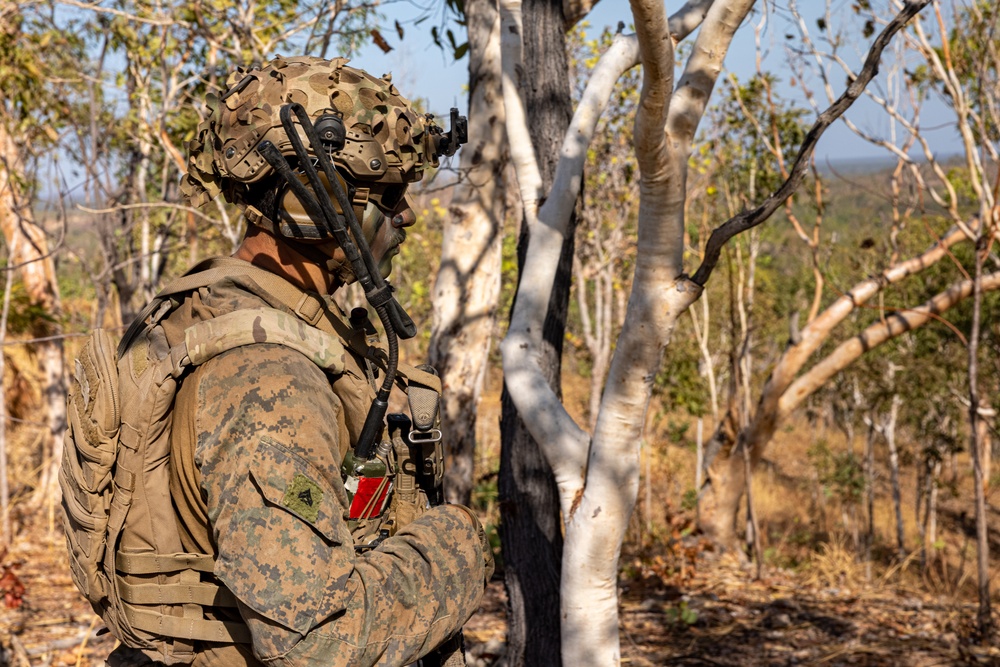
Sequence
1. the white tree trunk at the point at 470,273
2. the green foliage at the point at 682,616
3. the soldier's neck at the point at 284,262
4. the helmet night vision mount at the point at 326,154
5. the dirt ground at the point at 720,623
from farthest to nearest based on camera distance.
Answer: the green foliage at the point at 682,616, the dirt ground at the point at 720,623, the white tree trunk at the point at 470,273, the soldier's neck at the point at 284,262, the helmet night vision mount at the point at 326,154

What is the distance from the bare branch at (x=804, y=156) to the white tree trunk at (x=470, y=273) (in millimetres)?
2360

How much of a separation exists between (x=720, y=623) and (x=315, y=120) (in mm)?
4960

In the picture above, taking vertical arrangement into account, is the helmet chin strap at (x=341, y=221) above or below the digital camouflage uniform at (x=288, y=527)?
above

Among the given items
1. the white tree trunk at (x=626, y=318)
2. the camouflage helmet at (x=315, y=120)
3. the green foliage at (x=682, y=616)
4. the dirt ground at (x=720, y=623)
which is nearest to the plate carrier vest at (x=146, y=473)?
the camouflage helmet at (x=315, y=120)

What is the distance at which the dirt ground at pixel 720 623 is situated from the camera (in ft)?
14.8

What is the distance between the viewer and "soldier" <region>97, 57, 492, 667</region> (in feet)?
3.83

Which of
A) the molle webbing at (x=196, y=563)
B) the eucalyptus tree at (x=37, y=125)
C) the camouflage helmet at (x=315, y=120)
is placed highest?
the eucalyptus tree at (x=37, y=125)

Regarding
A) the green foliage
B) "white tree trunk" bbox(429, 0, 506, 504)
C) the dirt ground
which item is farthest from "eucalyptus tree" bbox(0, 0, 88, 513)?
the green foliage

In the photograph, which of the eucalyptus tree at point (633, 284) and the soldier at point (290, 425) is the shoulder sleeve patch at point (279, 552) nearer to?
the soldier at point (290, 425)

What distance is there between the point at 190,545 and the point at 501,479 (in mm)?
1898

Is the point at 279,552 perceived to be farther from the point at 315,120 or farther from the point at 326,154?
the point at 315,120

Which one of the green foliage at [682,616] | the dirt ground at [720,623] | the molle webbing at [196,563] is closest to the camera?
the molle webbing at [196,563]

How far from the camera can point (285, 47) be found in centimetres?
662

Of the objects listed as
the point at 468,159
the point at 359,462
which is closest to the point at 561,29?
the point at 468,159
